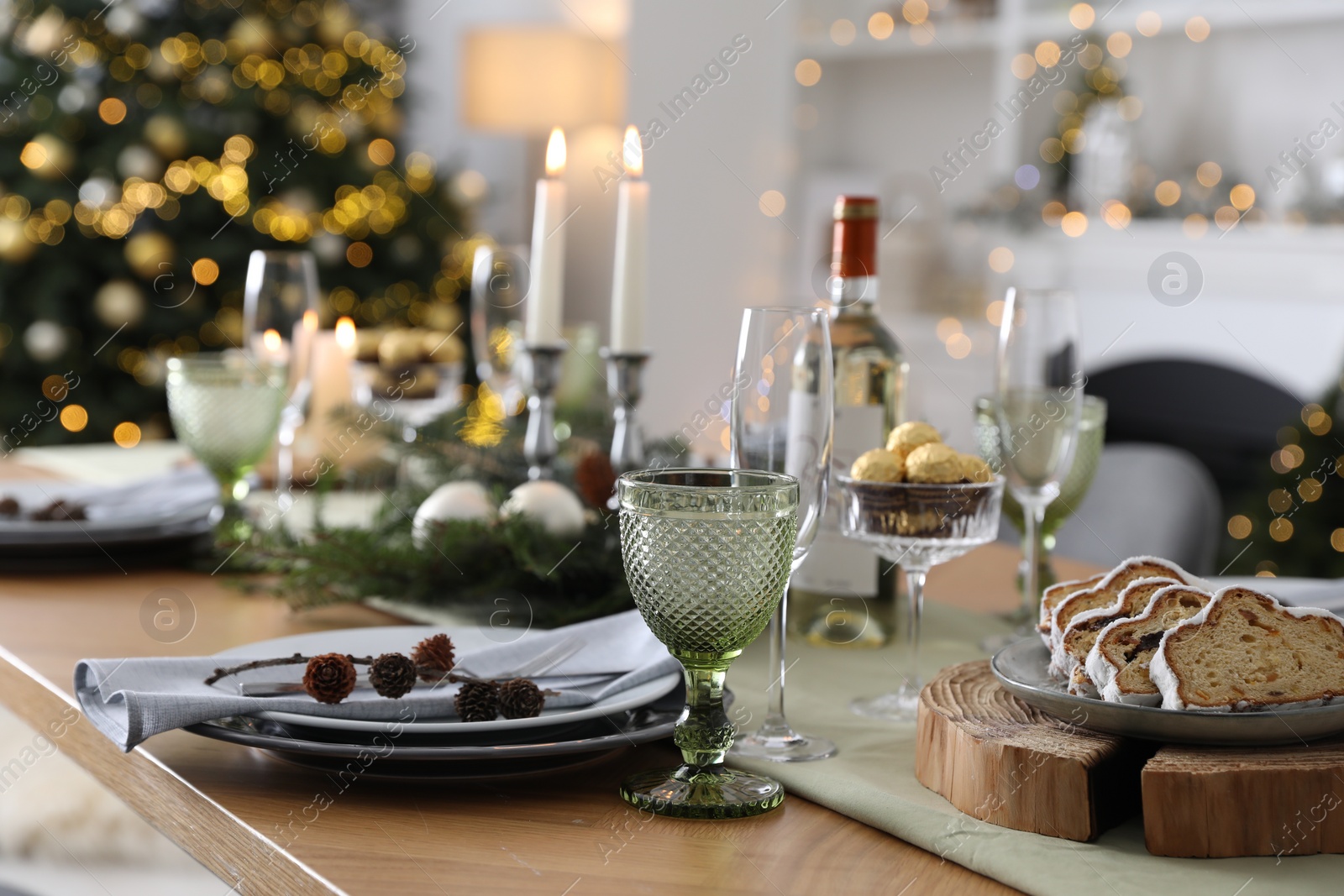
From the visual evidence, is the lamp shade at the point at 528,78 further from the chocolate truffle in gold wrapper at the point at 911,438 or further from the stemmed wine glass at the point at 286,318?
the chocolate truffle in gold wrapper at the point at 911,438

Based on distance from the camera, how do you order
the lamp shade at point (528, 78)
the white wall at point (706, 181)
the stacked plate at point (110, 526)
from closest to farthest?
the stacked plate at point (110, 526) < the lamp shade at point (528, 78) < the white wall at point (706, 181)

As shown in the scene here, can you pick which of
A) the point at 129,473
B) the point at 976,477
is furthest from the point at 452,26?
the point at 976,477

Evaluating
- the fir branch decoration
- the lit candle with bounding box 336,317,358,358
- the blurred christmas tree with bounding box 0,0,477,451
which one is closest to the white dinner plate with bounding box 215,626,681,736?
the fir branch decoration

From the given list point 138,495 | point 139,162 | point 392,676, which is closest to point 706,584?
point 392,676

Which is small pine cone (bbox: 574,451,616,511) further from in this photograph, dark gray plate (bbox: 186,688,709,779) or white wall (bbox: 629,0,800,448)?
white wall (bbox: 629,0,800,448)

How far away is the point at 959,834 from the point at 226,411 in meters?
0.82

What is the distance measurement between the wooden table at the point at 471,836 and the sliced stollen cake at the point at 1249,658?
5.4 inches

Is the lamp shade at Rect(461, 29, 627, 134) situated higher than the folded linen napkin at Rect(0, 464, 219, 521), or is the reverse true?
the lamp shade at Rect(461, 29, 627, 134)

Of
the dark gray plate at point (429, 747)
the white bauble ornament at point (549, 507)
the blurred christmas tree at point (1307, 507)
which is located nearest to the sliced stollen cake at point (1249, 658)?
the dark gray plate at point (429, 747)

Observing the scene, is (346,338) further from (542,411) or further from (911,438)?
(911,438)

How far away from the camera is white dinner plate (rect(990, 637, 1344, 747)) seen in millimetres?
606

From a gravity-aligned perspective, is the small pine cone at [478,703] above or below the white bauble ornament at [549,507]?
below

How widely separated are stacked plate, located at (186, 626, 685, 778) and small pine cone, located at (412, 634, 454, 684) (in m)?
0.03

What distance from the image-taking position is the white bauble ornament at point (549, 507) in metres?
1.03
